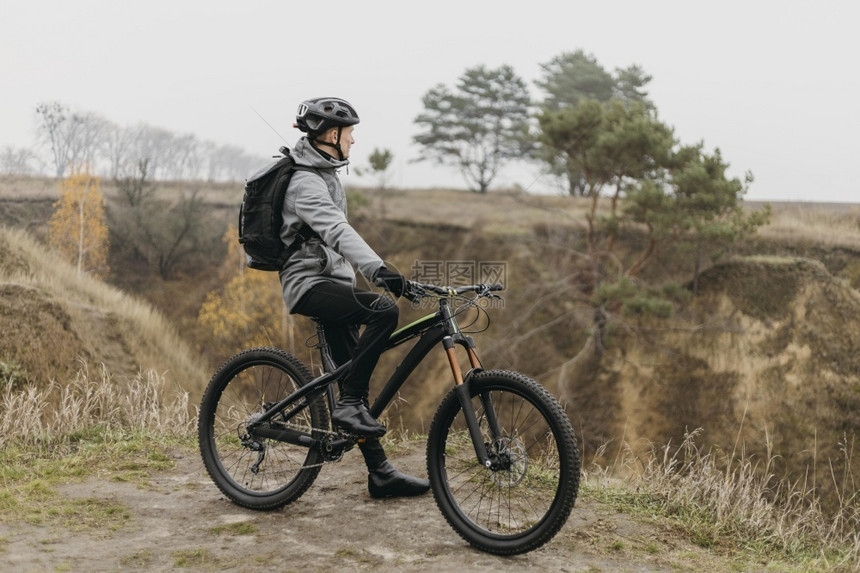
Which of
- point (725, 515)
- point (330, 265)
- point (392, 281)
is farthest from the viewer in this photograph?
point (725, 515)

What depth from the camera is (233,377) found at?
5.48 metres

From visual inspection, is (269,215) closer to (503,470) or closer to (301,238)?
(301,238)

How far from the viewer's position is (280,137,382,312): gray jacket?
4551 mm

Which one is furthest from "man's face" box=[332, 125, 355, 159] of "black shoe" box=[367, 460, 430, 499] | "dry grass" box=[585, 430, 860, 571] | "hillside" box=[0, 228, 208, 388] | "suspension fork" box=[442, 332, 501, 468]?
"hillside" box=[0, 228, 208, 388]

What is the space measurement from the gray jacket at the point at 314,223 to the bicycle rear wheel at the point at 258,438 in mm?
670

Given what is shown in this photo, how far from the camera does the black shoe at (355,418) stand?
4.70m

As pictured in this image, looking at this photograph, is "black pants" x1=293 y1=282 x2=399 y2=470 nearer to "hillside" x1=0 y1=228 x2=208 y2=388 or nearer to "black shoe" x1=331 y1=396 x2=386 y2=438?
"black shoe" x1=331 y1=396 x2=386 y2=438

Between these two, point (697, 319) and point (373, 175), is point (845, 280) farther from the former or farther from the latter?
point (373, 175)

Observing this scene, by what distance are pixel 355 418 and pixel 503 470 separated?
878mm

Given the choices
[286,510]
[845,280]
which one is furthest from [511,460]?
[845,280]

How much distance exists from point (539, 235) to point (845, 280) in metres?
12.6

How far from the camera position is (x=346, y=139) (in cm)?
486

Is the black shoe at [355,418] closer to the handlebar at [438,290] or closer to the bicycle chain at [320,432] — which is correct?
the bicycle chain at [320,432]

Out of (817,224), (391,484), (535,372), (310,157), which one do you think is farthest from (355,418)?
(817,224)
